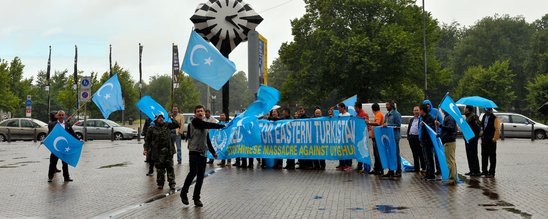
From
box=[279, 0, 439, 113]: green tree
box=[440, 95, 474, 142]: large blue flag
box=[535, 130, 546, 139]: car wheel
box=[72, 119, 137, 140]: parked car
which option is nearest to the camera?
box=[440, 95, 474, 142]: large blue flag

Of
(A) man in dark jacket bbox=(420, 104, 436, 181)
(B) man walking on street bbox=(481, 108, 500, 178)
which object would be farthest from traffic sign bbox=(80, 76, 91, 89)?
(B) man walking on street bbox=(481, 108, 500, 178)

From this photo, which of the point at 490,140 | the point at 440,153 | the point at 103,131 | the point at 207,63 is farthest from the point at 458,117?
the point at 103,131

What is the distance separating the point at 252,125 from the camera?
51.3ft

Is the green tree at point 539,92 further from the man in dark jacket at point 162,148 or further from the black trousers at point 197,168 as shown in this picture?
the black trousers at point 197,168

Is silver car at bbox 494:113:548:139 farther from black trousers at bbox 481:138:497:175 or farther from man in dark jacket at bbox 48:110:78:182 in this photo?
man in dark jacket at bbox 48:110:78:182

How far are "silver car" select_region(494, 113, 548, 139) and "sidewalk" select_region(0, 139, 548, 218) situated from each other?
63.6 feet

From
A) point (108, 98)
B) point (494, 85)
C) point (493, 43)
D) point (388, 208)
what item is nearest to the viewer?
point (388, 208)

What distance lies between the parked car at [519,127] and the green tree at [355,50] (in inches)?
516

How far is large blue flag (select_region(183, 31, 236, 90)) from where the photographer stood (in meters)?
11.6

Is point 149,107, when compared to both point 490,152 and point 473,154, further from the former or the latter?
point 490,152

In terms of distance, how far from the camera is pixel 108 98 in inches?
592

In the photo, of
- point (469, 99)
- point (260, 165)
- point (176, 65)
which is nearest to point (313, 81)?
point (176, 65)

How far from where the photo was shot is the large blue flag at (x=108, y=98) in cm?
1470

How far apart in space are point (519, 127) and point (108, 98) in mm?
25702
